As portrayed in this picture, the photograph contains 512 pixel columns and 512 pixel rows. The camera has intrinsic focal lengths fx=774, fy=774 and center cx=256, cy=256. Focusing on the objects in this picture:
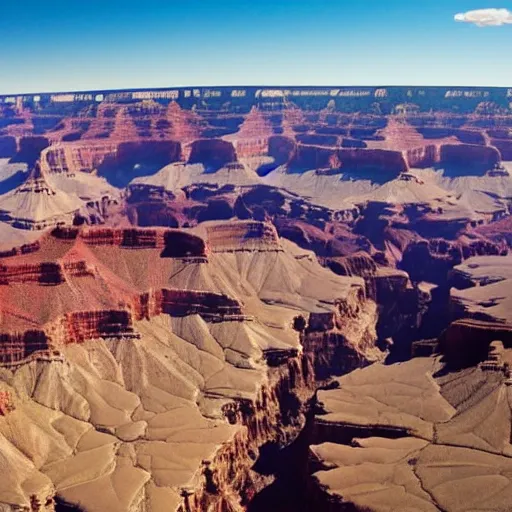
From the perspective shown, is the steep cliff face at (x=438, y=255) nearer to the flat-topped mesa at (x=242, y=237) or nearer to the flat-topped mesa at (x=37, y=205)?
the flat-topped mesa at (x=242, y=237)

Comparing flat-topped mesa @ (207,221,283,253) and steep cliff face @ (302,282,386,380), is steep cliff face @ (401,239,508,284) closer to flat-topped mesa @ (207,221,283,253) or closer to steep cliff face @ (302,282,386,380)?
steep cliff face @ (302,282,386,380)

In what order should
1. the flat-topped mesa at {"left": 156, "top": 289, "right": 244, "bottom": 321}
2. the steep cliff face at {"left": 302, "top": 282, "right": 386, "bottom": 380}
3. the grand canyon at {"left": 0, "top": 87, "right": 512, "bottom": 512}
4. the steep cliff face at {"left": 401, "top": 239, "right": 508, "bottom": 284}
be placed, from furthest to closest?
the steep cliff face at {"left": 401, "top": 239, "right": 508, "bottom": 284} → the steep cliff face at {"left": 302, "top": 282, "right": 386, "bottom": 380} → the flat-topped mesa at {"left": 156, "top": 289, "right": 244, "bottom": 321} → the grand canyon at {"left": 0, "top": 87, "right": 512, "bottom": 512}

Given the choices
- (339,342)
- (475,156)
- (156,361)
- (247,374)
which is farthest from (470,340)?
(475,156)

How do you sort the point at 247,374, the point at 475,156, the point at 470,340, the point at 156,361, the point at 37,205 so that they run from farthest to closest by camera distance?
the point at 475,156 < the point at 37,205 < the point at 247,374 < the point at 156,361 < the point at 470,340

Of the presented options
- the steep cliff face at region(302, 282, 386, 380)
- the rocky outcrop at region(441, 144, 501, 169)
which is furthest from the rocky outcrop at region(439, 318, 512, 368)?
the rocky outcrop at region(441, 144, 501, 169)

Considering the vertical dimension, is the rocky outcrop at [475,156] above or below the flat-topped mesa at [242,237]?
above

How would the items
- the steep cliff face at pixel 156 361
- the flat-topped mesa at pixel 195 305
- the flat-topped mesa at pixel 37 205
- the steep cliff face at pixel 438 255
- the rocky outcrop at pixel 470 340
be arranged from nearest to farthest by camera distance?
1. the steep cliff face at pixel 156 361
2. the rocky outcrop at pixel 470 340
3. the flat-topped mesa at pixel 195 305
4. the steep cliff face at pixel 438 255
5. the flat-topped mesa at pixel 37 205

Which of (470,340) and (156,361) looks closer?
(470,340)

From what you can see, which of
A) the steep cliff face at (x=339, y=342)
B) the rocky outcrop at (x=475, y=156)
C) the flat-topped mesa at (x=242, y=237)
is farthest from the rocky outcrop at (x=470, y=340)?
the rocky outcrop at (x=475, y=156)

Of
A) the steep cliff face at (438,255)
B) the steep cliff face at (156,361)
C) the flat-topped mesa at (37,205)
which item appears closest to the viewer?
the steep cliff face at (156,361)

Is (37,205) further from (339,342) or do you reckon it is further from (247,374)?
(247,374)
